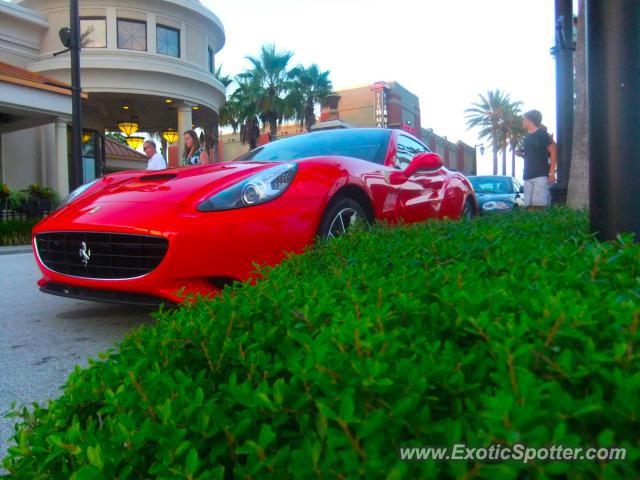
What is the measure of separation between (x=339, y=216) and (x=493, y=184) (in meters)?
12.0

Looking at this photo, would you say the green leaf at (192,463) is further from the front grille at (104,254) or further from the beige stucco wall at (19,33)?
the beige stucco wall at (19,33)

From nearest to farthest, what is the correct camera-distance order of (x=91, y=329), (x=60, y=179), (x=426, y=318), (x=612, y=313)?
(x=612, y=313) → (x=426, y=318) → (x=91, y=329) → (x=60, y=179)

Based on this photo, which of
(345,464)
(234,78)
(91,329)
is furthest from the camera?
(234,78)

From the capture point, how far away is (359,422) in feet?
2.48

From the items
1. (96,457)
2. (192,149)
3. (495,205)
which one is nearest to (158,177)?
(96,457)

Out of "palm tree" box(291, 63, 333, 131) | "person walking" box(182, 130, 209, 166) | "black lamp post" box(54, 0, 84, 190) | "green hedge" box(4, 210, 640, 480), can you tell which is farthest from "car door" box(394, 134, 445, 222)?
"palm tree" box(291, 63, 333, 131)

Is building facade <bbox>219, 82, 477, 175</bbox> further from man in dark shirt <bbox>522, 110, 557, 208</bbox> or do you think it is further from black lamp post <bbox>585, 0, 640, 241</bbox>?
black lamp post <bbox>585, 0, 640, 241</bbox>

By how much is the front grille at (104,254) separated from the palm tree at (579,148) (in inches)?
194

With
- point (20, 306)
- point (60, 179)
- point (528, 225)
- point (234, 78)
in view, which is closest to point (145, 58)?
point (60, 179)

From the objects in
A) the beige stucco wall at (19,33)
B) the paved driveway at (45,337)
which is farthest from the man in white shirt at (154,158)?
the beige stucco wall at (19,33)

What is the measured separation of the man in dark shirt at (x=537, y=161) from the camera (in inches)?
283

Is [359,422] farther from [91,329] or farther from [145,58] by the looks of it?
[145,58]

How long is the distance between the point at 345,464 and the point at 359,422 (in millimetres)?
60

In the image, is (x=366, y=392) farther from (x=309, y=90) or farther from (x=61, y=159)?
(x=309, y=90)
